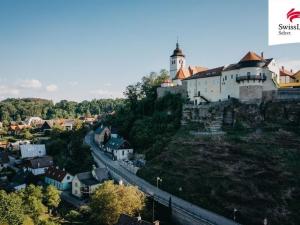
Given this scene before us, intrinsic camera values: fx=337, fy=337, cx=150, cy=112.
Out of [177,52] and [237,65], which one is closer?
[237,65]

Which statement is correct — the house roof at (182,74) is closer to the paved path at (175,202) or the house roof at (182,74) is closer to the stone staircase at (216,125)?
the stone staircase at (216,125)

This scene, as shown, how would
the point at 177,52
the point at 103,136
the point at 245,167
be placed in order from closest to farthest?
the point at 245,167, the point at 103,136, the point at 177,52

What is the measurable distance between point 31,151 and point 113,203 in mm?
44639

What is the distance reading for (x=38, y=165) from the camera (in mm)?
65062

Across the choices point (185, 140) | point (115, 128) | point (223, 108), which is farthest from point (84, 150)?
point (223, 108)

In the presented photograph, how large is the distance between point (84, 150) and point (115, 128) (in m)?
11.0

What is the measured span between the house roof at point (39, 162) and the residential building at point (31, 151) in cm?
891

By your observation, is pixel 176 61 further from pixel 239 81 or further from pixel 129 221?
pixel 129 221

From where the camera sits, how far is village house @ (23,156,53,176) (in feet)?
210

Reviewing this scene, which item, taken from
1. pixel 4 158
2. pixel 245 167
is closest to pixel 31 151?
pixel 4 158

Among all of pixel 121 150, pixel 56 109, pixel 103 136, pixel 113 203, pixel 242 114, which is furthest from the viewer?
pixel 56 109

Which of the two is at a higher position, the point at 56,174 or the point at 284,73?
the point at 284,73

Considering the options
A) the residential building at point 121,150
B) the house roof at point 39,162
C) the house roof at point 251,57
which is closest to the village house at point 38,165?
the house roof at point 39,162

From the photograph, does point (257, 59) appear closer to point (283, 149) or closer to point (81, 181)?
point (283, 149)
